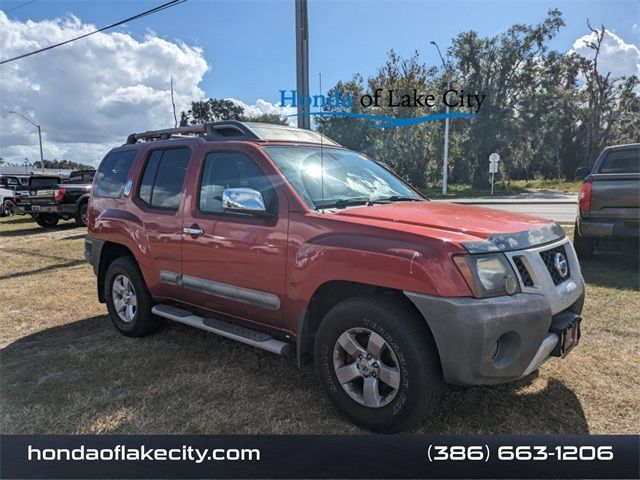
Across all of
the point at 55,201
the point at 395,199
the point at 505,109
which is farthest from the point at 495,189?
the point at 395,199

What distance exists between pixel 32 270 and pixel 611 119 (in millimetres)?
44719

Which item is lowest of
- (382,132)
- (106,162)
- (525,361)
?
(525,361)

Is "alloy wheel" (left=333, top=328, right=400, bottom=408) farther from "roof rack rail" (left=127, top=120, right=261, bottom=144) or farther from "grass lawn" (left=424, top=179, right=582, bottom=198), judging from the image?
"grass lawn" (left=424, top=179, right=582, bottom=198)

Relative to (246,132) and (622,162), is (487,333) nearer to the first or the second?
(246,132)

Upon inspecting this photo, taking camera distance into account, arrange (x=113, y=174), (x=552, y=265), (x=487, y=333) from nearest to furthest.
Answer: (x=487, y=333)
(x=552, y=265)
(x=113, y=174)

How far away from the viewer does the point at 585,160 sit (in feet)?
134

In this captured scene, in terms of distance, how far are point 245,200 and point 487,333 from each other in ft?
5.85

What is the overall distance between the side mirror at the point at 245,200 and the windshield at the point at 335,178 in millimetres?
286

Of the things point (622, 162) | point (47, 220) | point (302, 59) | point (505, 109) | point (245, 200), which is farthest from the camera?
point (505, 109)

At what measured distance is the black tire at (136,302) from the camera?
450 cm

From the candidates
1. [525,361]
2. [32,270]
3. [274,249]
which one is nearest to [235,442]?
[274,249]

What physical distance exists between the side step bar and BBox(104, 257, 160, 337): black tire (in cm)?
26

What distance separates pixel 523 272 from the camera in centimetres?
274

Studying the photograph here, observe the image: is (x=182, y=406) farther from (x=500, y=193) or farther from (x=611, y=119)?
(x=611, y=119)
